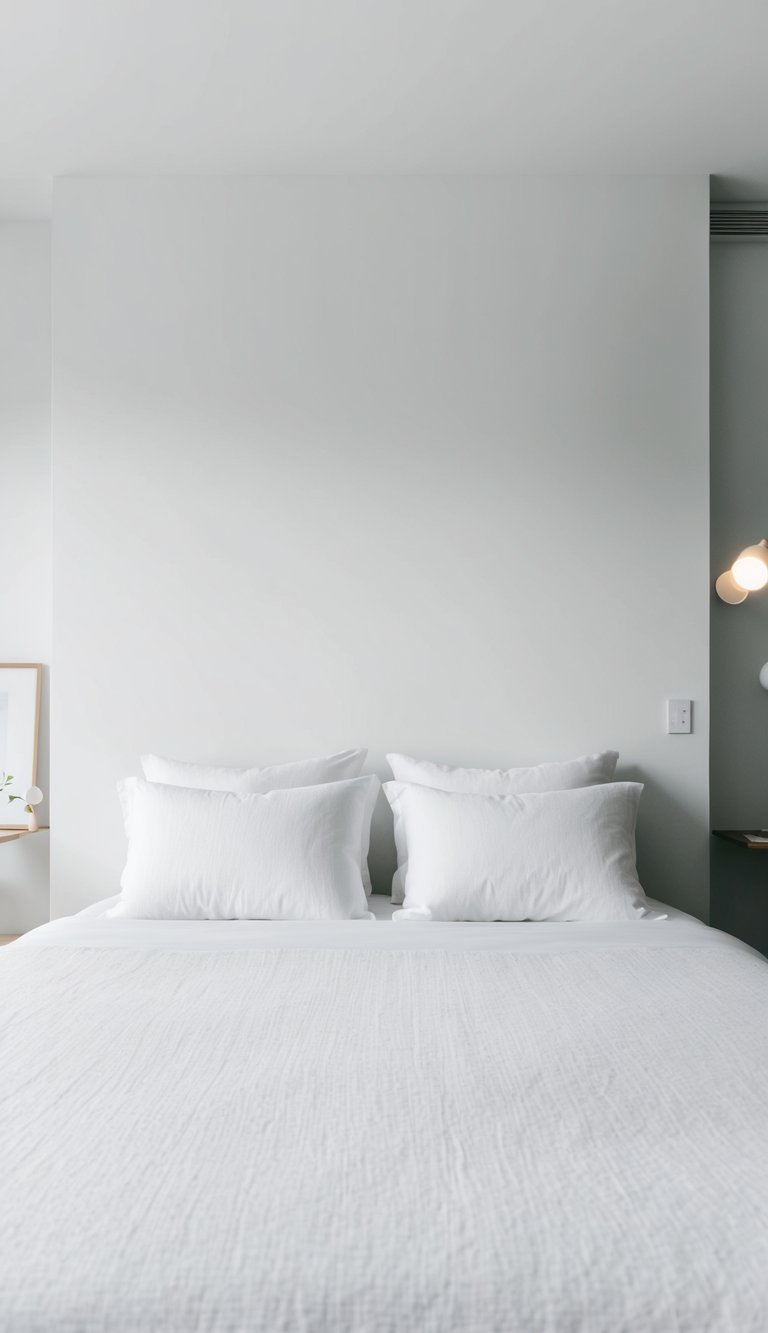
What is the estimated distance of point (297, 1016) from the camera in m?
1.70

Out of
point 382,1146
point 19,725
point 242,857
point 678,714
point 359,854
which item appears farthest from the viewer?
point 19,725

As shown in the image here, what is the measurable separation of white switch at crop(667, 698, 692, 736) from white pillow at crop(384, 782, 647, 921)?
0.43 metres

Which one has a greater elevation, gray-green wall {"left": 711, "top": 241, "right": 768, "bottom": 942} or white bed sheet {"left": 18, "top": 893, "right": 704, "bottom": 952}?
gray-green wall {"left": 711, "top": 241, "right": 768, "bottom": 942}

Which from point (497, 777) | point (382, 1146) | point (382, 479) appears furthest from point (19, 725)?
point (382, 1146)

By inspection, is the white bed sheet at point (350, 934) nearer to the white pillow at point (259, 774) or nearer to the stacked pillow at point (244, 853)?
the stacked pillow at point (244, 853)

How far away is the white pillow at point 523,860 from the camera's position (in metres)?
2.47

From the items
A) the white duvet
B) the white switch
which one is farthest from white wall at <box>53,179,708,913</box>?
the white duvet

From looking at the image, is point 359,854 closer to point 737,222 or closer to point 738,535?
point 738,535

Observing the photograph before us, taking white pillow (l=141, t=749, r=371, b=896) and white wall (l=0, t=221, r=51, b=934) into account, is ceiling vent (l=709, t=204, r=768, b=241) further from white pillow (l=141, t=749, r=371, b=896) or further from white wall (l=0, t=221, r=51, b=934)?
white wall (l=0, t=221, r=51, b=934)

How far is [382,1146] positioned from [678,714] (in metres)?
1.99

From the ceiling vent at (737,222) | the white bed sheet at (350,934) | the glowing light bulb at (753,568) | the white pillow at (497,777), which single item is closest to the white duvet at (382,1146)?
the white bed sheet at (350,934)

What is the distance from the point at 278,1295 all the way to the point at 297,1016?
73cm

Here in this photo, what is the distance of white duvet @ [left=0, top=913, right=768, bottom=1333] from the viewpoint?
0.96m

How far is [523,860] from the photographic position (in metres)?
2.49
